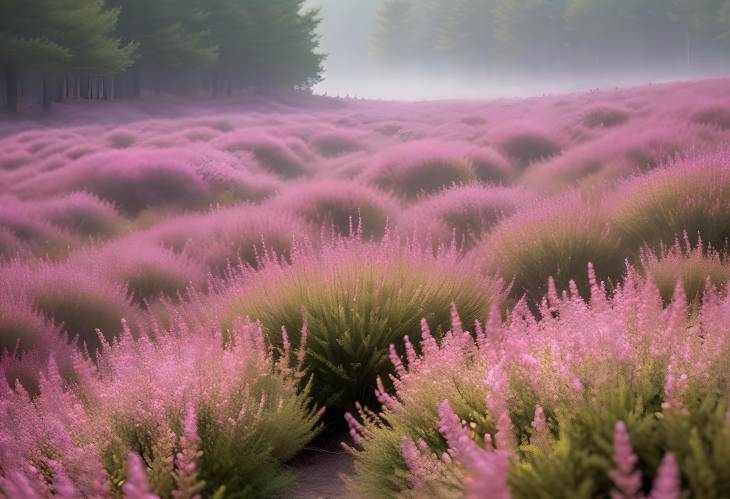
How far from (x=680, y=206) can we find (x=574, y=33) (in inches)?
2829

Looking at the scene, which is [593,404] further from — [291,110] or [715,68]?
[715,68]

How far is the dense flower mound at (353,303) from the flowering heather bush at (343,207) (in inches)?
133

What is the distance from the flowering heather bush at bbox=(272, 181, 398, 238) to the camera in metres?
7.62

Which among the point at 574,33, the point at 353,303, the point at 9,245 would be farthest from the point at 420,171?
the point at 574,33

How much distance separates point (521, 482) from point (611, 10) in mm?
75343

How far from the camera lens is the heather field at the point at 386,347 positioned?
71.0 inches

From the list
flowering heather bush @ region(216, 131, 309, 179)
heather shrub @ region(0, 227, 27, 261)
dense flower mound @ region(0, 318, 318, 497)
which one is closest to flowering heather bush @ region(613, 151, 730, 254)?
dense flower mound @ region(0, 318, 318, 497)

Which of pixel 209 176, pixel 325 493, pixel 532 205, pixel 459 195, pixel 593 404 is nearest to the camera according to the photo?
pixel 593 404

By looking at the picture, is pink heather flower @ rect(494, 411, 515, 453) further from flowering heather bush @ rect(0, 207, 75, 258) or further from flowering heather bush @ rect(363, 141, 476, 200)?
flowering heather bush @ rect(363, 141, 476, 200)

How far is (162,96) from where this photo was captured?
117 feet

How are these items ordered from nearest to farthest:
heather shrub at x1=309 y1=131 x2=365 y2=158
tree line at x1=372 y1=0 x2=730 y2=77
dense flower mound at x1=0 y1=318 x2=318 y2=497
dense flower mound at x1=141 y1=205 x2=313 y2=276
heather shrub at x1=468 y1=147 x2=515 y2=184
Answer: dense flower mound at x1=0 y1=318 x2=318 y2=497, dense flower mound at x1=141 y1=205 x2=313 y2=276, heather shrub at x1=468 y1=147 x2=515 y2=184, heather shrub at x1=309 y1=131 x2=365 y2=158, tree line at x1=372 y1=0 x2=730 y2=77

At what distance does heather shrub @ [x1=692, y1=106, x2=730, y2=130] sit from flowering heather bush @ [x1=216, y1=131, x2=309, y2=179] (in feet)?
26.6

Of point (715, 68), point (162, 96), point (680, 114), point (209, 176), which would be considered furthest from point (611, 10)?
point (209, 176)

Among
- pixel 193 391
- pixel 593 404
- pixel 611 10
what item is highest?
pixel 611 10
